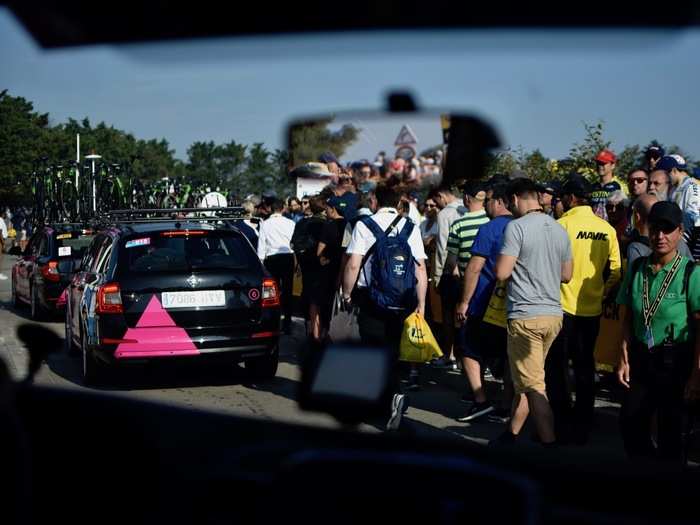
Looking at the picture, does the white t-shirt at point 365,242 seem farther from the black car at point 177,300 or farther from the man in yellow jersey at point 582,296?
the black car at point 177,300

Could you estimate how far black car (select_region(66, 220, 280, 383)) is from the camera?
881 cm

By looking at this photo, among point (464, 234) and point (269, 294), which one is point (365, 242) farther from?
point (269, 294)

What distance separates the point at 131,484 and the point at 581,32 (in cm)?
130

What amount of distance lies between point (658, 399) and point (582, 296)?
4.47 feet

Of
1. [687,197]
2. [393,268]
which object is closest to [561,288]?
[393,268]

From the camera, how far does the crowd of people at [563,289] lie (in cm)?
564

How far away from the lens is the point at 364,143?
6.29 ft

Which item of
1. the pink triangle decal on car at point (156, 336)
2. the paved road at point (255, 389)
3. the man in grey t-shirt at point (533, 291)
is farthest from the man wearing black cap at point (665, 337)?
the pink triangle decal on car at point (156, 336)

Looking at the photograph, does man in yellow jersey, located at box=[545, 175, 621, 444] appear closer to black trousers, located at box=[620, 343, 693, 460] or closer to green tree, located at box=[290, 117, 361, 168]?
black trousers, located at box=[620, 343, 693, 460]

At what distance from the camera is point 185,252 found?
9.13 m

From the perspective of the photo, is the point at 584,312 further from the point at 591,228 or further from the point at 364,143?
the point at 364,143

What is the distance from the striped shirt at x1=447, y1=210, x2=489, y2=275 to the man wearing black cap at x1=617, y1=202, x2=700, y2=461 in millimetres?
2734

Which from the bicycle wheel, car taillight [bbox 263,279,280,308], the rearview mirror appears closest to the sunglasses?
the rearview mirror

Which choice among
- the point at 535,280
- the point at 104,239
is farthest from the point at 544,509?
the point at 104,239
